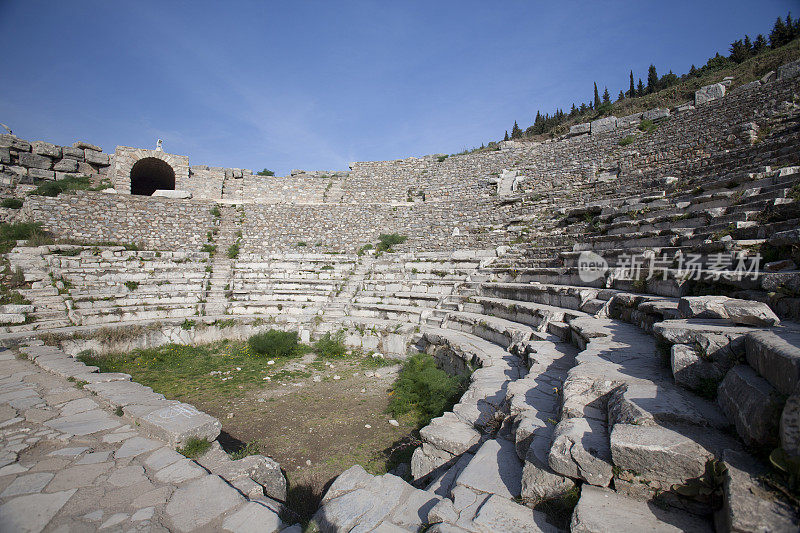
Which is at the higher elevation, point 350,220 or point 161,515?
point 350,220

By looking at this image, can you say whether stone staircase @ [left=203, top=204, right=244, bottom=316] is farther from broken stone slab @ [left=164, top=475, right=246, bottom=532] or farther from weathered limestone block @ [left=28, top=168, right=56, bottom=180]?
broken stone slab @ [left=164, top=475, right=246, bottom=532]

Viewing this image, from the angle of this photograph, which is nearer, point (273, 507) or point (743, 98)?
point (273, 507)

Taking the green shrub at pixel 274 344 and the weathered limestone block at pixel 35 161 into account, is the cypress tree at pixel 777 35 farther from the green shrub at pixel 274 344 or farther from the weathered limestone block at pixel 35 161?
the weathered limestone block at pixel 35 161

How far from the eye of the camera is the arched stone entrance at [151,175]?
1747cm

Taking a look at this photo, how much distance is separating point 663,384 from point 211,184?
1994cm

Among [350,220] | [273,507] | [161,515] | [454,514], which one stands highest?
[350,220]

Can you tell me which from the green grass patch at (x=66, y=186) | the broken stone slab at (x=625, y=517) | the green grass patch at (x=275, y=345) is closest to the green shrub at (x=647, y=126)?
the green grass patch at (x=275, y=345)

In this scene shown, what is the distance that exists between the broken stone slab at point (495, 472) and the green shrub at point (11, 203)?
18.3m

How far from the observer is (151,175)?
19.3 metres

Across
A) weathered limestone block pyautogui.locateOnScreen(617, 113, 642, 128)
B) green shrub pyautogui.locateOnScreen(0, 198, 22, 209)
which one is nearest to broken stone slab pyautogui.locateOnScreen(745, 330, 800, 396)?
weathered limestone block pyautogui.locateOnScreen(617, 113, 642, 128)

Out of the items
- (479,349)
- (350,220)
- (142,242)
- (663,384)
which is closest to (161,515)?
(663,384)

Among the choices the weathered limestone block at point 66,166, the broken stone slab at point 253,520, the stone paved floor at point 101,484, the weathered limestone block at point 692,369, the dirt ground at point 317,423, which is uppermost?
the weathered limestone block at point 66,166

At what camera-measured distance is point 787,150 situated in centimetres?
738

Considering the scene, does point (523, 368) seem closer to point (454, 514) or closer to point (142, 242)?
point (454, 514)
